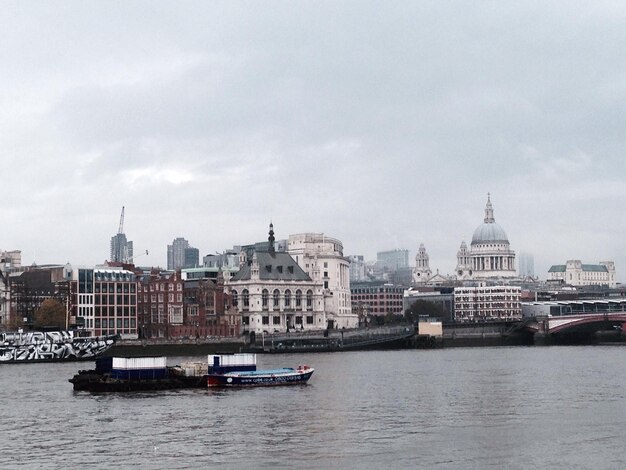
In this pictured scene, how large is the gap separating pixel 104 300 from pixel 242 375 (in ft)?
279

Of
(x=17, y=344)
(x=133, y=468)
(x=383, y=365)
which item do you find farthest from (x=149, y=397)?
(x=17, y=344)

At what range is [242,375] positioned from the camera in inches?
4240

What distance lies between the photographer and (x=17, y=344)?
152 m

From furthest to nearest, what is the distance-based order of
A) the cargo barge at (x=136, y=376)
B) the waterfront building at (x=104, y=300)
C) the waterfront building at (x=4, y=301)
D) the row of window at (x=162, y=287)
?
the row of window at (x=162, y=287), the waterfront building at (x=4, y=301), the waterfront building at (x=104, y=300), the cargo barge at (x=136, y=376)

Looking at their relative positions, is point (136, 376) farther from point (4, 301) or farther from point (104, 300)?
point (4, 301)

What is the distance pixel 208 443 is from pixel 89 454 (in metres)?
6.79

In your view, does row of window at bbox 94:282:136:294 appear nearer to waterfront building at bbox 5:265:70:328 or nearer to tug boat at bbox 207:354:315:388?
waterfront building at bbox 5:265:70:328

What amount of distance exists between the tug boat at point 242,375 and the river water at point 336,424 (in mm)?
2083

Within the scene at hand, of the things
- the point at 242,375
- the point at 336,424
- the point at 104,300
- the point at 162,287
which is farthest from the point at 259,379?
the point at 162,287

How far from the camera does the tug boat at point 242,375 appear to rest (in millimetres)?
107200

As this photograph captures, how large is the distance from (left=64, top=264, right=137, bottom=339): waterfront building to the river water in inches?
2597

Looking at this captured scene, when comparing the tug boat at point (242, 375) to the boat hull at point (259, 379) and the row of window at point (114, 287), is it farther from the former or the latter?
the row of window at point (114, 287)

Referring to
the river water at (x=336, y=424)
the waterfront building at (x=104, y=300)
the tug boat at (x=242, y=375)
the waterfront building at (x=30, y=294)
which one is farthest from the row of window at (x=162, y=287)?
the tug boat at (x=242, y=375)

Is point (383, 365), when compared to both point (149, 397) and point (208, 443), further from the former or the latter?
point (208, 443)
